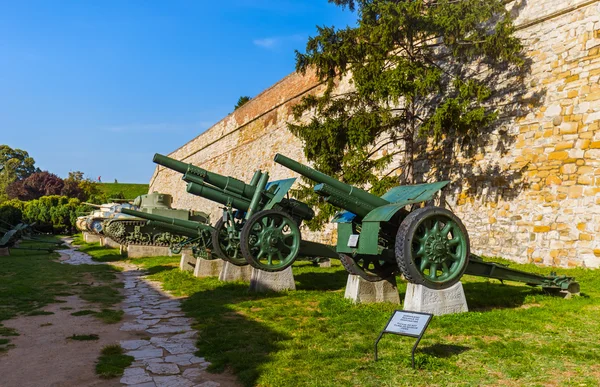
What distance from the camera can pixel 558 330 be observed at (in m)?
4.79

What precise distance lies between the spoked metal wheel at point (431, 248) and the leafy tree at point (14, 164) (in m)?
56.8

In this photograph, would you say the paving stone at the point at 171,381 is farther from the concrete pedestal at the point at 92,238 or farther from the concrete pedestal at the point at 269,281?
the concrete pedestal at the point at 92,238

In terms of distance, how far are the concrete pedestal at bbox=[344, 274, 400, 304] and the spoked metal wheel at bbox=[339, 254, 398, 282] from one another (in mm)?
67

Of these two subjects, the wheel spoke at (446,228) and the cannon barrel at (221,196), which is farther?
the cannon barrel at (221,196)

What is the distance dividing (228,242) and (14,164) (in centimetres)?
5582

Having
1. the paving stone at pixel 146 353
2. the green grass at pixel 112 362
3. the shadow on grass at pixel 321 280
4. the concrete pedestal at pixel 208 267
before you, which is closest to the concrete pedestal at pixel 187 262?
the concrete pedestal at pixel 208 267

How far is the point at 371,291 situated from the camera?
6297 mm

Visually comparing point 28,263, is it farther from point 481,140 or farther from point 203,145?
point 203,145

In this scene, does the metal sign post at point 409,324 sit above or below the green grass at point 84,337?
above

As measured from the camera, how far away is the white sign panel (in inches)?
140

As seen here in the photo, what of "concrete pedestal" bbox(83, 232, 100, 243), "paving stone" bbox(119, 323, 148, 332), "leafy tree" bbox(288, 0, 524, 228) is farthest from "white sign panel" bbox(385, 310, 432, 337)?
"concrete pedestal" bbox(83, 232, 100, 243)

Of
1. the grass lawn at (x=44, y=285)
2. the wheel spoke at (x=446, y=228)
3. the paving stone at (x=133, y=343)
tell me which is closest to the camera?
the paving stone at (x=133, y=343)

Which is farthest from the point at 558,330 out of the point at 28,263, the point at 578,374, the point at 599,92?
the point at 28,263

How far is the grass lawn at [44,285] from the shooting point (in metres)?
6.80
